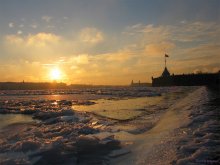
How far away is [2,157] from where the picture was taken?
7750 mm

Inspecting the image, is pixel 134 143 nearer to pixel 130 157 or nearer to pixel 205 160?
pixel 130 157

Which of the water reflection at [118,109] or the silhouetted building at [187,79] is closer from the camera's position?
the water reflection at [118,109]

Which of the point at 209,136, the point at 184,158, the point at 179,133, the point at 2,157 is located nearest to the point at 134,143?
the point at 179,133

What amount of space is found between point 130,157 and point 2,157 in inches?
123

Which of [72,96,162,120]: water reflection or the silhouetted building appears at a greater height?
the silhouetted building

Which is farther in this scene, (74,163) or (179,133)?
(179,133)

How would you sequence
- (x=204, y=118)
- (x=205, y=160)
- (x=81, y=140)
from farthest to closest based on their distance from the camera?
(x=204, y=118)
(x=81, y=140)
(x=205, y=160)

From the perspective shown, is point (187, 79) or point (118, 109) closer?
point (118, 109)

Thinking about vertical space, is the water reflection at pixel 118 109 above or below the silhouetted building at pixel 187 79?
below

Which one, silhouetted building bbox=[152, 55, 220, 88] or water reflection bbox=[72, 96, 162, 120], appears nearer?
water reflection bbox=[72, 96, 162, 120]

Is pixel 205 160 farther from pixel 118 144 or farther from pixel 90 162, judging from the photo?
pixel 118 144

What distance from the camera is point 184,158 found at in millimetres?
6266

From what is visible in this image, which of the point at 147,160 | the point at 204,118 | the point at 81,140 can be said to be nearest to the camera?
the point at 147,160

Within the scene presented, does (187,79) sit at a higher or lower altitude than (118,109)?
higher
